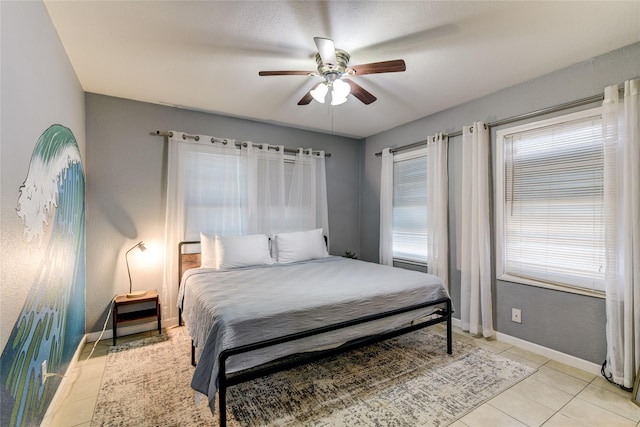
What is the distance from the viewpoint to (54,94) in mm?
1883

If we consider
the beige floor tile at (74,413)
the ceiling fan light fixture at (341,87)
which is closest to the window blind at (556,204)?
the ceiling fan light fixture at (341,87)

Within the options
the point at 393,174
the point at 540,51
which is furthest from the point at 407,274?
the point at 540,51

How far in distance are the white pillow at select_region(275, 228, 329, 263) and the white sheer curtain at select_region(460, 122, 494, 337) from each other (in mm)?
1708

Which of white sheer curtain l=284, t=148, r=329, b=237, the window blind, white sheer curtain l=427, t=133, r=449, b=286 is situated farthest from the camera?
white sheer curtain l=284, t=148, r=329, b=237

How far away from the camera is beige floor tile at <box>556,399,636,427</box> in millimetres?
1757

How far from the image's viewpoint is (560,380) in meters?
2.22

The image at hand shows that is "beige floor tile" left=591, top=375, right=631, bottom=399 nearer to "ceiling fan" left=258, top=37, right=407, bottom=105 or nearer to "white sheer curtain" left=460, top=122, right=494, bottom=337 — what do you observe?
"white sheer curtain" left=460, top=122, right=494, bottom=337

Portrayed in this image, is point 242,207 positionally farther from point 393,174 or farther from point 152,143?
point 393,174

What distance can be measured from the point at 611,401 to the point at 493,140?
2310 millimetres

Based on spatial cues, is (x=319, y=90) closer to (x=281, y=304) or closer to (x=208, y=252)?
(x=281, y=304)

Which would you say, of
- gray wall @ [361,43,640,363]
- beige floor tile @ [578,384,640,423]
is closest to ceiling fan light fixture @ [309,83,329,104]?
gray wall @ [361,43,640,363]

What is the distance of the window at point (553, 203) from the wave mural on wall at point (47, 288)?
11.8 ft

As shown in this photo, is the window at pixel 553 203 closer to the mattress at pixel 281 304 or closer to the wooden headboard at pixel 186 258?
the mattress at pixel 281 304

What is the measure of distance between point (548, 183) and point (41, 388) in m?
4.00
